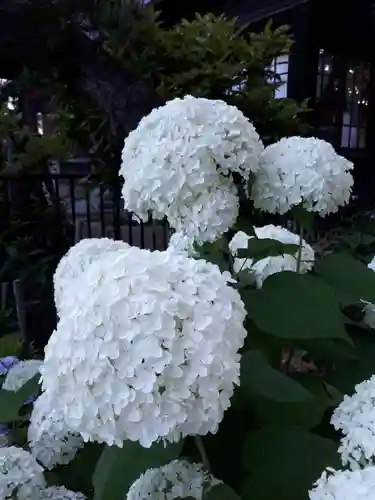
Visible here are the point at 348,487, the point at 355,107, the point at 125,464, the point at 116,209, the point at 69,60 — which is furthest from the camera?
the point at 355,107

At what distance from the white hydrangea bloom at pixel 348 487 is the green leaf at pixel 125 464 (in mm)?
119

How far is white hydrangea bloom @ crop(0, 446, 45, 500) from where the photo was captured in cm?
60

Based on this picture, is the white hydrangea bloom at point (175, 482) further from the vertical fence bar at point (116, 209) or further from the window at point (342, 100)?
the window at point (342, 100)

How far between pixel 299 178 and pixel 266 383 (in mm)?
299

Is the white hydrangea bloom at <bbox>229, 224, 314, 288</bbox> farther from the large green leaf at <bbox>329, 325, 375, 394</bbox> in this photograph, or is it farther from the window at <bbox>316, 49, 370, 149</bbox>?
the window at <bbox>316, 49, 370, 149</bbox>

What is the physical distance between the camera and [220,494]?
50 centimetres

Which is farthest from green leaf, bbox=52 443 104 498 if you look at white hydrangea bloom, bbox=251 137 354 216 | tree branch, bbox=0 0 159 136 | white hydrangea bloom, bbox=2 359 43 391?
tree branch, bbox=0 0 159 136

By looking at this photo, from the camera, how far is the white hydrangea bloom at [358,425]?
0.49 metres

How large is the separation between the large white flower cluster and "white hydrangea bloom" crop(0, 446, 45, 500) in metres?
0.30

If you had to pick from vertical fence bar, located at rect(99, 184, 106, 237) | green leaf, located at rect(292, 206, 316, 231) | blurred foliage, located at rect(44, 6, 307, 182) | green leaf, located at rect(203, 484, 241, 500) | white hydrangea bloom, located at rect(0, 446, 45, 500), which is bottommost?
vertical fence bar, located at rect(99, 184, 106, 237)

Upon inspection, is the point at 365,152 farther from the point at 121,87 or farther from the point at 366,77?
the point at 121,87

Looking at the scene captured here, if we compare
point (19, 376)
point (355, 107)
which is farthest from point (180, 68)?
point (355, 107)

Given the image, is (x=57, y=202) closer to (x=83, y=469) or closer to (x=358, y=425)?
(x=83, y=469)

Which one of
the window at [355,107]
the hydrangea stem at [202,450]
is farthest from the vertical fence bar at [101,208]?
the window at [355,107]
